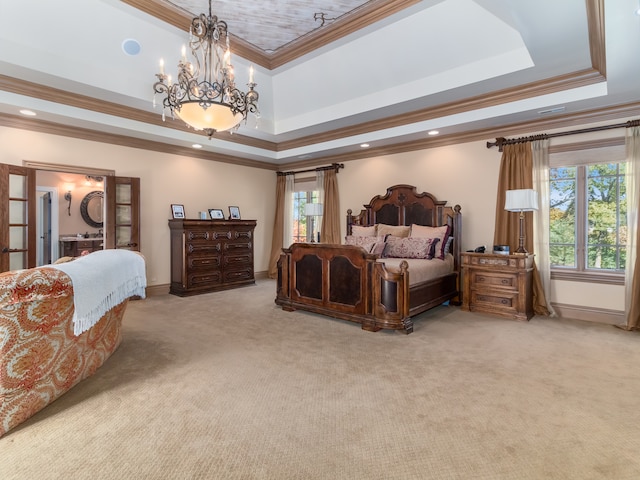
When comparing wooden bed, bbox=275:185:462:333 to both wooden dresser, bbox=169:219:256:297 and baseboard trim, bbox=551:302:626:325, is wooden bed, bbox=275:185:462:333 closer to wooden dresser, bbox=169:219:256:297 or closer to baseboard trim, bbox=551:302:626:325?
baseboard trim, bbox=551:302:626:325

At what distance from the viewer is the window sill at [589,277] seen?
4.20m

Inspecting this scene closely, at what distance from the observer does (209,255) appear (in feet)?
20.0

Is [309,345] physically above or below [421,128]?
below

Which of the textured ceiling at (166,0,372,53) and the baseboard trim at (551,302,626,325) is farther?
the baseboard trim at (551,302,626,325)

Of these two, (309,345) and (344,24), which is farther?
(344,24)

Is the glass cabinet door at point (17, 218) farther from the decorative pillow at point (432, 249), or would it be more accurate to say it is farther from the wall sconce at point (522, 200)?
the wall sconce at point (522, 200)

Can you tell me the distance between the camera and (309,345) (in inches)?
135


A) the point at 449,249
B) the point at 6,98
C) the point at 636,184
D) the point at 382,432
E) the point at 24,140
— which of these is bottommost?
the point at 382,432

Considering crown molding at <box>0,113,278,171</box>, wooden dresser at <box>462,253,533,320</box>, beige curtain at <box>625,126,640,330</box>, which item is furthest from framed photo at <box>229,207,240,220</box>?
beige curtain at <box>625,126,640,330</box>

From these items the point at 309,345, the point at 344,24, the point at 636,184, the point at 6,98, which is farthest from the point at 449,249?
the point at 6,98

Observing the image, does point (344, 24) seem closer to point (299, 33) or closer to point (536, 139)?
point (299, 33)

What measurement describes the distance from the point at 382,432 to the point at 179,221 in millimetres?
4884

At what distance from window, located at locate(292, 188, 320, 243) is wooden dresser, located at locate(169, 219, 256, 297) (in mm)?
1234

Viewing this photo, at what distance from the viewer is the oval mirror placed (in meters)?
7.99
